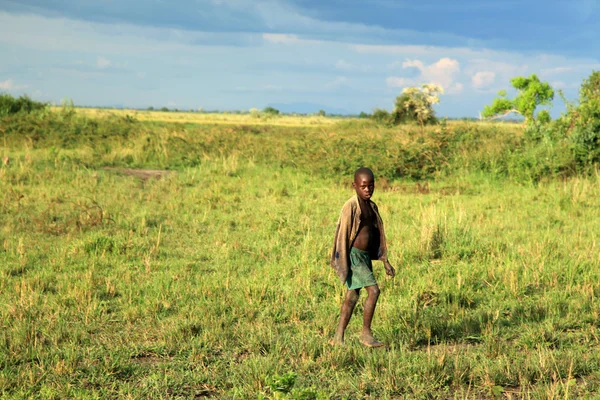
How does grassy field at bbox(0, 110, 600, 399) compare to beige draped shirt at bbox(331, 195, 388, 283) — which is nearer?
Answer: grassy field at bbox(0, 110, 600, 399)

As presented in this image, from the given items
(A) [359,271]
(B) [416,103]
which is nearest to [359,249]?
(A) [359,271]

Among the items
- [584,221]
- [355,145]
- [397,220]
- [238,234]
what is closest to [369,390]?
[238,234]

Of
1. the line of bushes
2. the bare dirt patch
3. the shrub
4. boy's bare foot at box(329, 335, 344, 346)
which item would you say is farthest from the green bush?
boy's bare foot at box(329, 335, 344, 346)

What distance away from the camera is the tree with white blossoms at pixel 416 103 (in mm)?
37625

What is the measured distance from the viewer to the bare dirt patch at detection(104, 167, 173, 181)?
1617cm

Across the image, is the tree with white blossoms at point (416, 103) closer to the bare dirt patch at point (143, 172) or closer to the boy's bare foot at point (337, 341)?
the bare dirt patch at point (143, 172)

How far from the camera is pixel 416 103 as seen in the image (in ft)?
124

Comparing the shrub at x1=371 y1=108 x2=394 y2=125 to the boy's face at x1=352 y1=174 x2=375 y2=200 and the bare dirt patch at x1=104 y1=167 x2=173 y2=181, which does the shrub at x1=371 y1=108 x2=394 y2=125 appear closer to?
the bare dirt patch at x1=104 y1=167 x2=173 y2=181

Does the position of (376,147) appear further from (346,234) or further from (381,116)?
(381,116)

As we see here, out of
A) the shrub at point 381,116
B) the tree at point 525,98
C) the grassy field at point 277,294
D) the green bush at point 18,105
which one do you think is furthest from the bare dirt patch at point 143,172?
the tree at point 525,98

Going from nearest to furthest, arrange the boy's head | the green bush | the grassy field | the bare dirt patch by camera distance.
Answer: the grassy field < the boy's head < the bare dirt patch < the green bush

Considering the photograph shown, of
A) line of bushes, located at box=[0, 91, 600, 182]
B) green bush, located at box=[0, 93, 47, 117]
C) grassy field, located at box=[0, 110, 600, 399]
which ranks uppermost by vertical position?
green bush, located at box=[0, 93, 47, 117]

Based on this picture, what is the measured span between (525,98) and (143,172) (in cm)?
3927

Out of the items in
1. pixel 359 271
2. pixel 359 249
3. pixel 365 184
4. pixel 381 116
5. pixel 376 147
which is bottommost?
pixel 359 271
